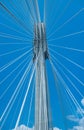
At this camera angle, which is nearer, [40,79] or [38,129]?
[38,129]

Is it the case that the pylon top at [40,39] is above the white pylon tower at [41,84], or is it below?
above

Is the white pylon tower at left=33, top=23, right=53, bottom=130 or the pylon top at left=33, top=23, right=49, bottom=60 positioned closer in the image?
the white pylon tower at left=33, top=23, right=53, bottom=130

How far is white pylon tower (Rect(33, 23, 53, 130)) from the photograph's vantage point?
9.92 m

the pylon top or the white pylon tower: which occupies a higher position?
the pylon top

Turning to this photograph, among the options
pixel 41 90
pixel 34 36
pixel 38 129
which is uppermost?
pixel 34 36

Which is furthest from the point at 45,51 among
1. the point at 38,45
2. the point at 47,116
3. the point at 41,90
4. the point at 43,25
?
the point at 47,116

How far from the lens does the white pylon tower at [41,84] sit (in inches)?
391

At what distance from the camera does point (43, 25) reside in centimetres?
1217

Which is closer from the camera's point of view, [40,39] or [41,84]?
[41,84]

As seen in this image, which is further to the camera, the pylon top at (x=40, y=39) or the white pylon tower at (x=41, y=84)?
the pylon top at (x=40, y=39)

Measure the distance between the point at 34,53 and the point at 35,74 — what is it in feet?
3.64

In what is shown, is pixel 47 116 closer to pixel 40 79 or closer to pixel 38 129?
pixel 38 129

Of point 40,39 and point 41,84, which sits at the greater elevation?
point 40,39

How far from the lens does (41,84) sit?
10797mm
